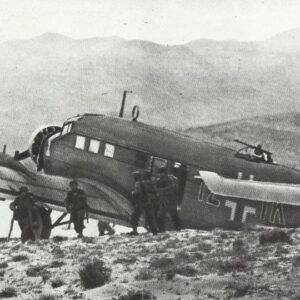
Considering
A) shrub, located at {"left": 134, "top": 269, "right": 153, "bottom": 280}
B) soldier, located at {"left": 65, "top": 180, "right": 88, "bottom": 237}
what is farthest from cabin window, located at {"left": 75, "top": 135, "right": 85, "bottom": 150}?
shrub, located at {"left": 134, "top": 269, "right": 153, "bottom": 280}

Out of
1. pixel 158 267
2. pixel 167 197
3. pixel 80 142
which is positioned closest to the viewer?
pixel 158 267

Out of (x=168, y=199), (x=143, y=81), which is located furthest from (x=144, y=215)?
(x=143, y=81)

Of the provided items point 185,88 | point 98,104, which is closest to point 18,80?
point 98,104

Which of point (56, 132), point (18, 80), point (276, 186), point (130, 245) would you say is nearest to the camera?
point (130, 245)

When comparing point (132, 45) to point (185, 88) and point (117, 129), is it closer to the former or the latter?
point (185, 88)

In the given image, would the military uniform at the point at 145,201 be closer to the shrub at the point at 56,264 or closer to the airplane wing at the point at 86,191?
the airplane wing at the point at 86,191

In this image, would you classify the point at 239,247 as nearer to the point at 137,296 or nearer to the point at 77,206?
the point at 137,296
